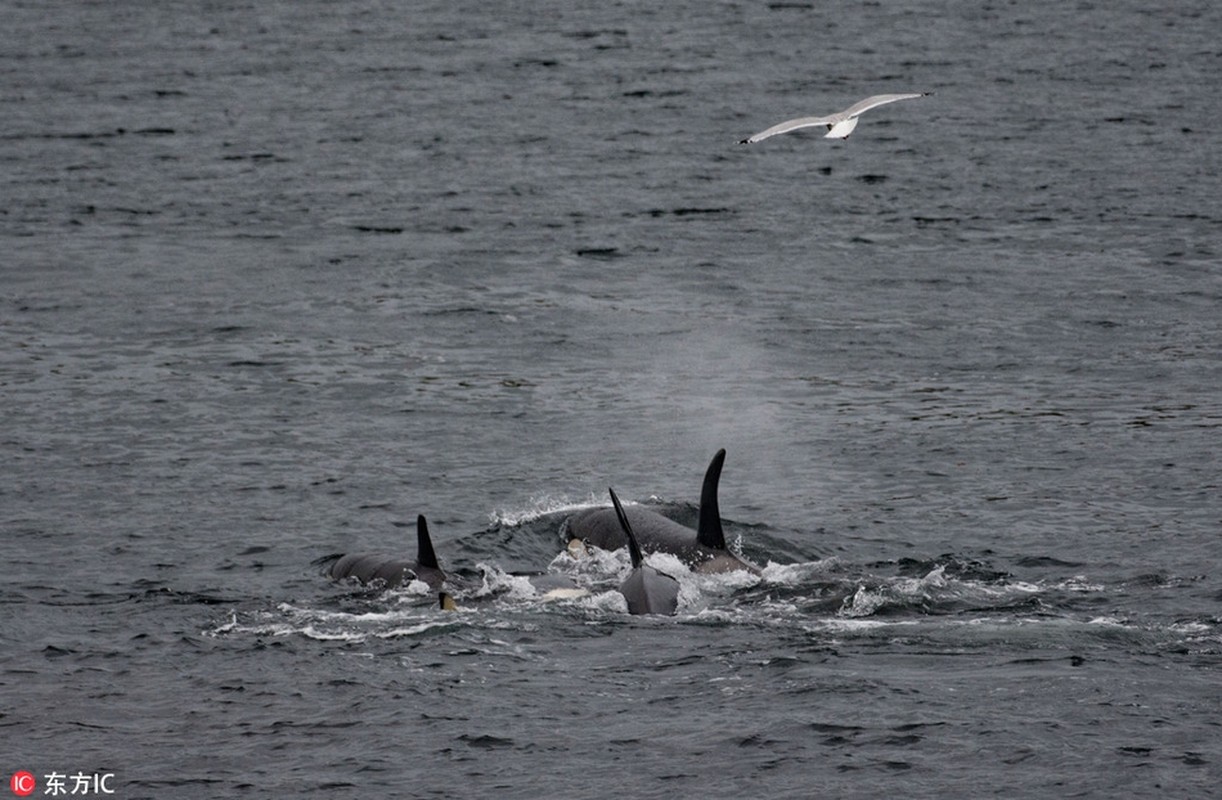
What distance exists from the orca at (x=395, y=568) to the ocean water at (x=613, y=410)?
0.30 m

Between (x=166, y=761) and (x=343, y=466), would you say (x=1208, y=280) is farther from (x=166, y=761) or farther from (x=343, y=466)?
(x=166, y=761)

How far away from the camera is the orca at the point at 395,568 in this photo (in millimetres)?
22141

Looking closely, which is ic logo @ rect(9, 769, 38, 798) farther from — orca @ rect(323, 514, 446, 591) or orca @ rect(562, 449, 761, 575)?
orca @ rect(562, 449, 761, 575)

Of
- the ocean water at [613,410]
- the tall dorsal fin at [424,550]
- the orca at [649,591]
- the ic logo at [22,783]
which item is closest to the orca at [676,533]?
the ocean water at [613,410]

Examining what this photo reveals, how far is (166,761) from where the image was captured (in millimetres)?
17719

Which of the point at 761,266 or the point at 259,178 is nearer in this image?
the point at 761,266

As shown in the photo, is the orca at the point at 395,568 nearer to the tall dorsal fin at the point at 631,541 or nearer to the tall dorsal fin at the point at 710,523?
the tall dorsal fin at the point at 631,541

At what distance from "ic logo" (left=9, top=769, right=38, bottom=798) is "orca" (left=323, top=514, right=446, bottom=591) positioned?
5.57 m

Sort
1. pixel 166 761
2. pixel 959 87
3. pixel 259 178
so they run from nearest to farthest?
pixel 166 761
pixel 259 178
pixel 959 87

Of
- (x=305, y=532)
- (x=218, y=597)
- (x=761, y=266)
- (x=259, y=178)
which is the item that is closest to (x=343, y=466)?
(x=305, y=532)

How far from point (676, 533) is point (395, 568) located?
3.60 meters

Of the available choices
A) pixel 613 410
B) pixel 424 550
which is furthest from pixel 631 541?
pixel 613 410

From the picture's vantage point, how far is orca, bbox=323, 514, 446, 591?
22.1 m

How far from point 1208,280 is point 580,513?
55.7ft
